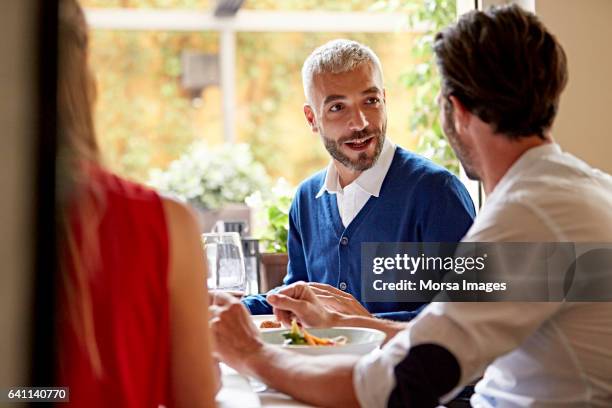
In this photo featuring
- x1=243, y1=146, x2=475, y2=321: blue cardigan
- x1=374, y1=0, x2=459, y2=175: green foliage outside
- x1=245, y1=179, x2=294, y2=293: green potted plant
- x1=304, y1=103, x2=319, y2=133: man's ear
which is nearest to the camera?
x1=243, y1=146, x2=475, y2=321: blue cardigan

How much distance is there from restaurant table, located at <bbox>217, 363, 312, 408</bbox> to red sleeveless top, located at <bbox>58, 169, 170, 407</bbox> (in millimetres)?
250

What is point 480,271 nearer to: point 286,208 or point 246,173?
point 286,208

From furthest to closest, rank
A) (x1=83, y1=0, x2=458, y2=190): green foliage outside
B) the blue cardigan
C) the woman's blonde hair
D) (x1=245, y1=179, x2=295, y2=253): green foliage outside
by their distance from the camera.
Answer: (x1=83, y1=0, x2=458, y2=190): green foliage outside, (x1=245, y1=179, x2=295, y2=253): green foliage outside, the blue cardigan, the woman's blonde hair

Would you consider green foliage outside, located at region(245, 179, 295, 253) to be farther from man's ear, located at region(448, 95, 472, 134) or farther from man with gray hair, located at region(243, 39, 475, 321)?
man's ear, located at region(448, 95, 472, 134)

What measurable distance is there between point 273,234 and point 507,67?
65.9 inches

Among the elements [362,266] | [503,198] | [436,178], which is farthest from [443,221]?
[503,198]

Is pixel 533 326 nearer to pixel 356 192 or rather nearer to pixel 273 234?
pixel 356 192

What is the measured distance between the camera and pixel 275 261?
275 cm

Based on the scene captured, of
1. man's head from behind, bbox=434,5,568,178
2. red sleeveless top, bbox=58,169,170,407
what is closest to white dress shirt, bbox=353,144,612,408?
man's head from behind, bbox=434,5,568,178

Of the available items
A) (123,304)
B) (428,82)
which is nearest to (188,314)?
(123,304)

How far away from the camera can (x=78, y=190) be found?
0.84 m

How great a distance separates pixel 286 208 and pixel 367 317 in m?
1.26

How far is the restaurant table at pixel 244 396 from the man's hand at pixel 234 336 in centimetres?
3

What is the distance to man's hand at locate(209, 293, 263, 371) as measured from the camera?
1.35 meters
